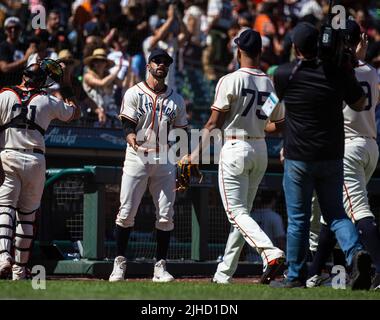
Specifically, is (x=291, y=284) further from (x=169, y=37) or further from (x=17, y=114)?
(x=169, y=37)

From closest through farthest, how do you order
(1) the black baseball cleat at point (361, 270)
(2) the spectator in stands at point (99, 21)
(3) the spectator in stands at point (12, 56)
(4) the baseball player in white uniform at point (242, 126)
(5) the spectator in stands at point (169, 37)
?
(1) the black baseball cleat at point (361, 270) < (4) the baseball player in white uniform at point (242, 126) < (3) the spectator in stands at point (12, 56) < (5) the spectator in stands at point (169, 37) < (2) the spectator in stands at point (99, 21)

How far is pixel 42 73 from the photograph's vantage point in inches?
378

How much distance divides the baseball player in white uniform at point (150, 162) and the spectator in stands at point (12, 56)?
151 inches

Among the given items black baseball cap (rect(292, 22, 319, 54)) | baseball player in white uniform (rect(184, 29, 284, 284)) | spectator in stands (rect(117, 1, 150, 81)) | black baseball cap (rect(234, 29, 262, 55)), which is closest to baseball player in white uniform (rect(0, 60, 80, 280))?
baseball player in white uniform (rect(184, 29, 284, 284))

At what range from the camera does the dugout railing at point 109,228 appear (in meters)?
11.4

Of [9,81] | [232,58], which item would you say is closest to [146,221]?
[9,81]

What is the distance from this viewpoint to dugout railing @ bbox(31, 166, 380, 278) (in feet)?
37.5

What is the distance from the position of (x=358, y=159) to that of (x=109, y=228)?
4.03 metres

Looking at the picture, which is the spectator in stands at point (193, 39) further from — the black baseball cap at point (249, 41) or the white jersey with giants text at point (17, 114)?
the black baseball cap at point (249, 41)

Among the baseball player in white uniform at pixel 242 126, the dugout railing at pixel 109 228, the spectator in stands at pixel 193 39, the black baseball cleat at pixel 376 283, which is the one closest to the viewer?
the black baseball cleat at pixel 376 283

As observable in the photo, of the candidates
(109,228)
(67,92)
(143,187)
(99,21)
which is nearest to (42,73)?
(67,92)

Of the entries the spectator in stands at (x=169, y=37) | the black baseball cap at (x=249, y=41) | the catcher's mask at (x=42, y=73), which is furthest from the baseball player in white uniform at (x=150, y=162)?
the spectator in stands at (x=169, y=37)

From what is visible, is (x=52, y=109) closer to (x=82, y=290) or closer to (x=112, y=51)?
(x=82, y=290)
